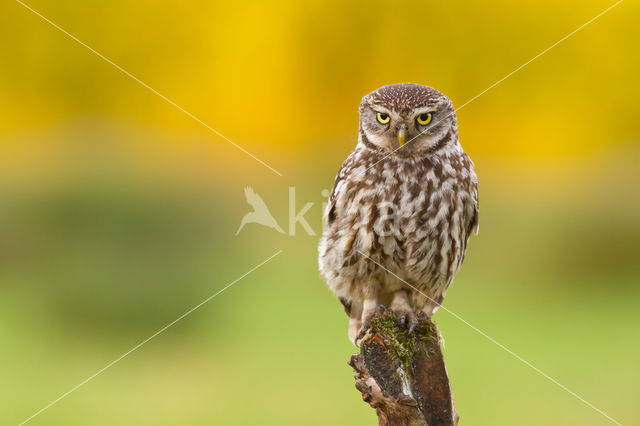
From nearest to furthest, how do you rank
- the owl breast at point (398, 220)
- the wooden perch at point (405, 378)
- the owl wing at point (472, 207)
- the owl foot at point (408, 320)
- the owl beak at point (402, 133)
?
the wooden perch at point (405, 378) → the owl foot at point (408, 320) → the owl beak at point (402, 133) → the owl breast at point (398, 220) → the owl wing at point (472, 207)

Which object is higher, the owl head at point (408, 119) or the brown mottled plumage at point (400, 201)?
the owl head at point (408, 119)

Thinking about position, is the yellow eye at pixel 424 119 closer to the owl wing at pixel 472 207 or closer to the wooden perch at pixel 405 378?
the owl wing at pixel 472 207

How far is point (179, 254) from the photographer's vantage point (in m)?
6.87

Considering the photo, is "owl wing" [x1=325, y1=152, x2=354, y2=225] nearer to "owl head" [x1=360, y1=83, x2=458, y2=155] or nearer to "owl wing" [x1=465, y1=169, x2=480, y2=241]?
"owl head" [x1=360, y1=83, x2=458, y2=155]

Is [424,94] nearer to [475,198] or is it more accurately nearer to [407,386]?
[475,198]

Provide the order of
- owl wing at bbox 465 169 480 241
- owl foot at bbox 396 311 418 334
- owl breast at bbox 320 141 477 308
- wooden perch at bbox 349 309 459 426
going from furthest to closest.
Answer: owl wing at bbox 465 169 480 241 → owl breast at bbox 320 141 477 308 → owl foot at bbox 396 311 418 334 → wooden perch at bbox 349 309 459 426

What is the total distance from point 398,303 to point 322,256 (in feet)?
1.64

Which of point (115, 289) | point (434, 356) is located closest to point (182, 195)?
point (115, 289)

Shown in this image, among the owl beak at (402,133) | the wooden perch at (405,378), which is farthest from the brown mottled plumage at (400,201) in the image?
the wooden perch at (405,378)

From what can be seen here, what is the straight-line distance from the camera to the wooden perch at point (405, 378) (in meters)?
2.93

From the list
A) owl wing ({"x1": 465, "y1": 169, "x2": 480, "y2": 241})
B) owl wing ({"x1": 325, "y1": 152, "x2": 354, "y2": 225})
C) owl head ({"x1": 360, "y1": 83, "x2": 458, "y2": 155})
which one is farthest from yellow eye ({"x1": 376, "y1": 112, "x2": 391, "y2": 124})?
owl wing ({"x1": 465, "y1": 169, "x2": 480, "y2": 241})

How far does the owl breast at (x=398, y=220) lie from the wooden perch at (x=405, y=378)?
586 millimetres

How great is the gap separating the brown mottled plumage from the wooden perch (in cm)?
41

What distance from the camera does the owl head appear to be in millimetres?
3598
